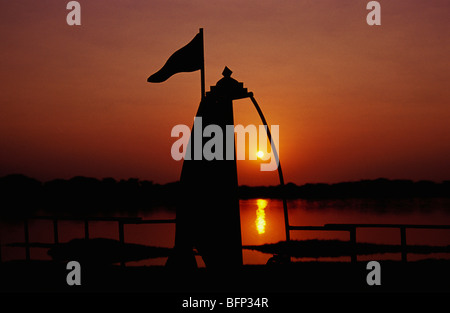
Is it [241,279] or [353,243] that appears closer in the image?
[241,279]

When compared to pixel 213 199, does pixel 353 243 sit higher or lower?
lower

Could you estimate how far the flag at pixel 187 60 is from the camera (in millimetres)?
7559

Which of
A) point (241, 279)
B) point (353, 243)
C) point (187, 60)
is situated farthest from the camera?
point (353, 243)

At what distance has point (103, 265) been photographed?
10438 millimetres

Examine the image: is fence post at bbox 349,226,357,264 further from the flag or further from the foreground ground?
the flag

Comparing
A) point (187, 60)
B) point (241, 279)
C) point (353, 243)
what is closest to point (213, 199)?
point (241, 279)

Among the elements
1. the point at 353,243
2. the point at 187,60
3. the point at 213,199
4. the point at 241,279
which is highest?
the point at 187,60

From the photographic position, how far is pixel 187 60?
7.59 meters

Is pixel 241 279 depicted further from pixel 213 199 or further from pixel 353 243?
pixel 353 243

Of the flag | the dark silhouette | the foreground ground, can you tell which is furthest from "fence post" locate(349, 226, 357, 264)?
the flag

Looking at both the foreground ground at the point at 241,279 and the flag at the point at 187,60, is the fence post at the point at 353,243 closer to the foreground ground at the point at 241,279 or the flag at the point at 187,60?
the foreground ground at the point at 241,279
